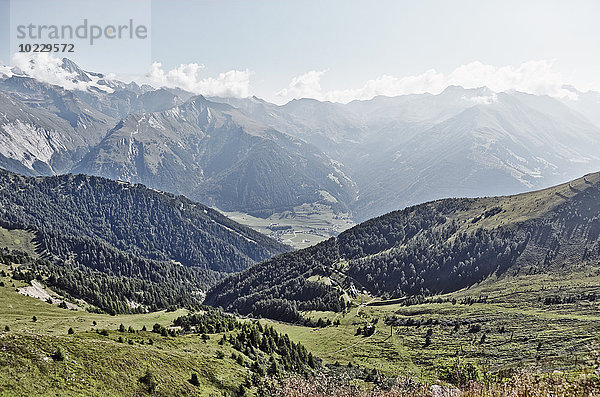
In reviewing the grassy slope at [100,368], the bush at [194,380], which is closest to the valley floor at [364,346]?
the grassy slope at [100,368]

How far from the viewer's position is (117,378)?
113 feet

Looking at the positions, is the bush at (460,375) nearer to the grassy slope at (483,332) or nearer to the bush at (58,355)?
the bush at (58,355)

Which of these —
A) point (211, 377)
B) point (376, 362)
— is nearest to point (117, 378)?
point (211, 377)

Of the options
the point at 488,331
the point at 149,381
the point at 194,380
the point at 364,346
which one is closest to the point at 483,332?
the point at 488,331

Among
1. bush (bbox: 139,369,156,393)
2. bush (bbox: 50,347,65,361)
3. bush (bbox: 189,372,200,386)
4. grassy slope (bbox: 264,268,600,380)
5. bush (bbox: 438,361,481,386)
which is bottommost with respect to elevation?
grassy slope (bbox: 264,268,600,380)

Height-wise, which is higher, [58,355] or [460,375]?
[460,375]

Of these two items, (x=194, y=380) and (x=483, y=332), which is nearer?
(x=194, y=380)

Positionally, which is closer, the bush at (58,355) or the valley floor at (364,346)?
the valley floor at (364,346)

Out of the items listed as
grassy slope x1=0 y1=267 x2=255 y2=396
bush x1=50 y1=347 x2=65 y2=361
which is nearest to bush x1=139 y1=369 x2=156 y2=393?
grassy slope x1=0 y1=267 x2=255 y2=396

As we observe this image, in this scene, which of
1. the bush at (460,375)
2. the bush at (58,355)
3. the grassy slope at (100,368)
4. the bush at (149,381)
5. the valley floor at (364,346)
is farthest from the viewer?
the bush at (149,381)

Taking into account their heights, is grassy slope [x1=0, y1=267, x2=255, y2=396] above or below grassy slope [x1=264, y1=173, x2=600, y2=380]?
above

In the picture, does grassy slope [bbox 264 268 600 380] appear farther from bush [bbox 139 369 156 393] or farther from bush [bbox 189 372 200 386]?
bush [bbox 139 369 156 393]

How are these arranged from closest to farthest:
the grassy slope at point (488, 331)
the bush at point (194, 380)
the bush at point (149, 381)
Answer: the bush at point (149, 381), the bush at point (194, 380), the grassy slope at point (488, 331)

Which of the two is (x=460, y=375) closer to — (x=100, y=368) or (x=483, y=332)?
(x=100, y=368)
